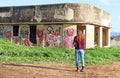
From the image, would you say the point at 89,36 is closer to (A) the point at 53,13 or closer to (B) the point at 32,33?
(A) the point at 53,13

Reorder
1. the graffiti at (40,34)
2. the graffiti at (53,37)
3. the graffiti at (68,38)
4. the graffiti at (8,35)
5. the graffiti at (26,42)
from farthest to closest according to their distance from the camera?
1. the graffiti at (8,35)
2. the graffiti at (26,42)
3. the graffiti at (40,34)
4. the graffiti at (53,37)
5. the graffiti at (68,38)

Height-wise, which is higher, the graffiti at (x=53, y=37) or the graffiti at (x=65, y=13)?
the graffiti at (x=65, y=13)

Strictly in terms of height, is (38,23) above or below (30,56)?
above

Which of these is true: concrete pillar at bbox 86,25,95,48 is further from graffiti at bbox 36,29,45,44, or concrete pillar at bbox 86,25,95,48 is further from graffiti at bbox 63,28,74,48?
graffiti at bbox 36,29,45,44

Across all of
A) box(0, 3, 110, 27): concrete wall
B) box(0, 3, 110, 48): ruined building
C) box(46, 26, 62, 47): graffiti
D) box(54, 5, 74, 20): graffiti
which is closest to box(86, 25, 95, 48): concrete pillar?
box(0, 3, 110, 48): ruined building

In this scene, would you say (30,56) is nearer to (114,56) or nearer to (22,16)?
(114,56)

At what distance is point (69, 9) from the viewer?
27.4m

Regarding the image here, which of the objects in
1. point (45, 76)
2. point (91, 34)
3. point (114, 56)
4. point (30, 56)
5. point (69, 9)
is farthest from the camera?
point (91, 34)

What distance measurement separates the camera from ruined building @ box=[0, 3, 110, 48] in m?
27.5

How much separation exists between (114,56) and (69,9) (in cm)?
714

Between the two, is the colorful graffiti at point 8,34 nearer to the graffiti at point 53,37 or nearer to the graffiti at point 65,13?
the graffiti at point 53,37

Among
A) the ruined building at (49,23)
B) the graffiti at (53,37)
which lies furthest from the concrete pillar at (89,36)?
the graffiti at (53,37)

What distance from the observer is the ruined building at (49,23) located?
27.5 metres

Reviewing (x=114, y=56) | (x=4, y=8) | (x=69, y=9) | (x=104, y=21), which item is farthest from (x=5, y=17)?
(x=114, y=56)
